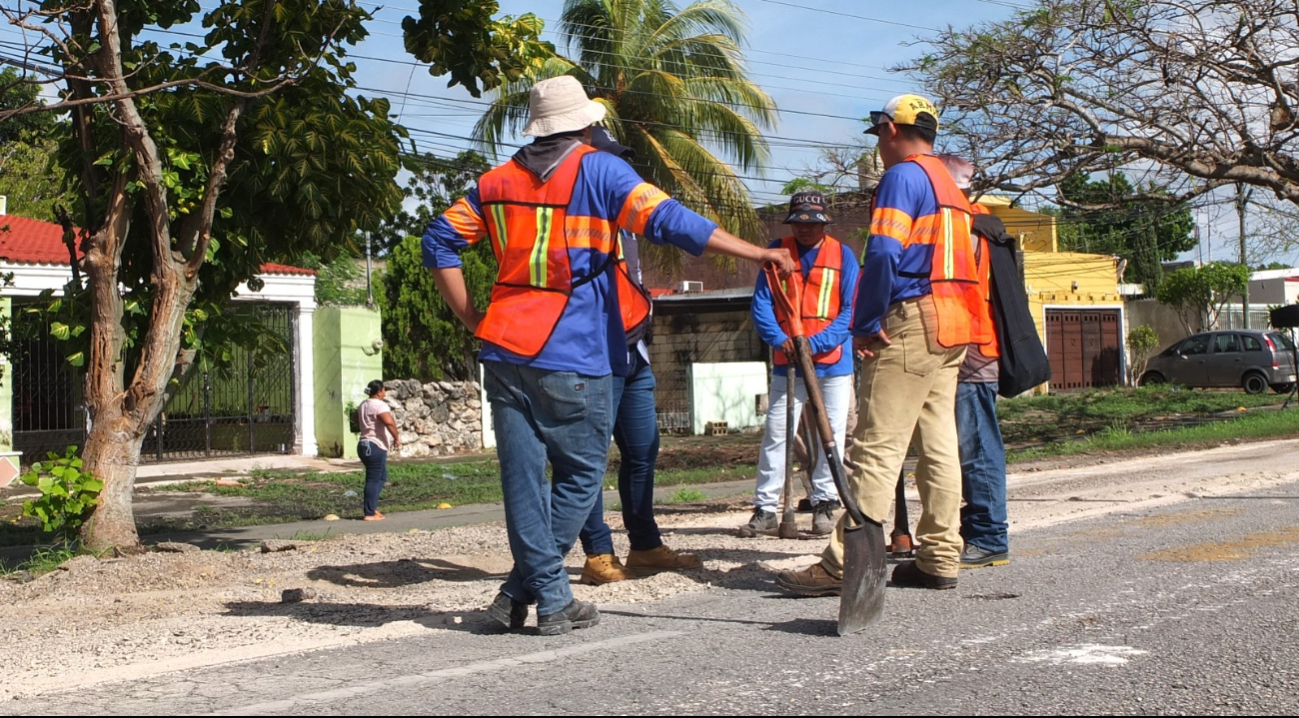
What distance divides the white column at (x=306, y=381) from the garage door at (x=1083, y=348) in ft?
78.2

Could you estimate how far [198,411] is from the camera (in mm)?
20547

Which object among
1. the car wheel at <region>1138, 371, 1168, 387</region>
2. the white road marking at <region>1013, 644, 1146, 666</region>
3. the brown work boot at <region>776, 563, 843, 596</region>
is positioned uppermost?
the car wheel at <region>1138, 371, 1168, 387</region>

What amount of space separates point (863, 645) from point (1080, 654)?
2.33 ft

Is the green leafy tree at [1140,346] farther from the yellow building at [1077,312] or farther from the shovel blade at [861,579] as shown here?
the shovel blade at [861,579]

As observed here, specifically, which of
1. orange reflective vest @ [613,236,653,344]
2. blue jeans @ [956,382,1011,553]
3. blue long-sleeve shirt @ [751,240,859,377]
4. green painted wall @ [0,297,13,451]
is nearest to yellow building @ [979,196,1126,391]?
green painted wall @ [0,297,13,451]

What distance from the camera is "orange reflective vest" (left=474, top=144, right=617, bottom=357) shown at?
A: 4.66m

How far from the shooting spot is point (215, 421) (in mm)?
19594

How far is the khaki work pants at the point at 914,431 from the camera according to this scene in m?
5.21

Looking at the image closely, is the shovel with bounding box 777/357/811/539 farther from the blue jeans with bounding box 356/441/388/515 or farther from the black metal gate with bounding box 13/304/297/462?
the black metal gate with bounding box 13/304/297/462

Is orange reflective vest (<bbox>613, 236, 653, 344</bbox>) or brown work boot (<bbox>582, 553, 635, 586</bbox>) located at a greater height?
orange reflective vest (<bbox>613, 236, 653, 344</bbox>)

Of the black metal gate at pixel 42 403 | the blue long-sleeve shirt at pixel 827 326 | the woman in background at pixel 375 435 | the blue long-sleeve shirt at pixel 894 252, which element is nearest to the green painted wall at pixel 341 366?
the black metal gate at pixel 42 403

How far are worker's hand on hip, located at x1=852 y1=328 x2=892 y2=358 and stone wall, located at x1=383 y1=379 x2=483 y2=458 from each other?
15669 millimetres

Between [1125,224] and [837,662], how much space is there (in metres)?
44.3

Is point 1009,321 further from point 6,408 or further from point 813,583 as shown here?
point 6,408
